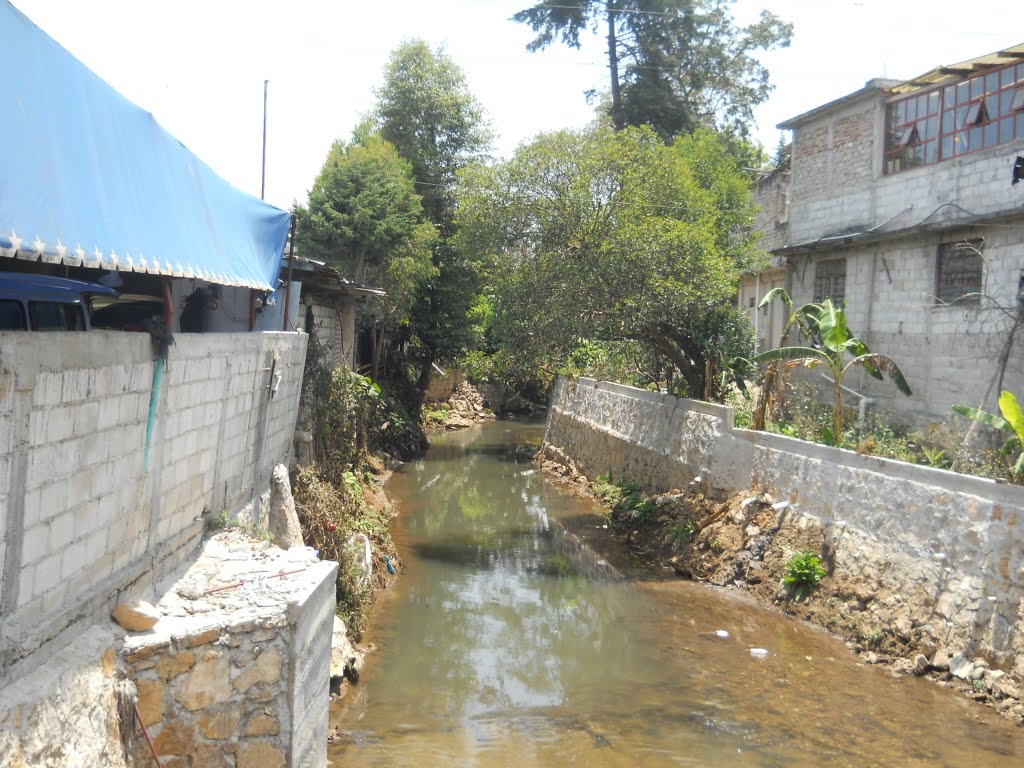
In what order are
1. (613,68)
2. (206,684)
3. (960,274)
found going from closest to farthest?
(206,684) → (960,274) → (613,68)

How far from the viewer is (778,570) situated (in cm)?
1283

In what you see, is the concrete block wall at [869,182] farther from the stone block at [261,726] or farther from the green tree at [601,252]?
the stone block at [261,726]

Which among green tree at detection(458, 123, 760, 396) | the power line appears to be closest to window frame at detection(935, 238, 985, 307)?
green tree at detection(458, 123, 760, 396)

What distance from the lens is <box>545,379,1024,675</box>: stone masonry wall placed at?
9219 millimetres

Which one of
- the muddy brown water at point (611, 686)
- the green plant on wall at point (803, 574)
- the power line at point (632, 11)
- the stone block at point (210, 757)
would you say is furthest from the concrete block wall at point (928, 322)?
the power line at point (632, 11)

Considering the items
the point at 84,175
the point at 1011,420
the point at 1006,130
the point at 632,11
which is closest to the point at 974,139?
the point at 1006,130

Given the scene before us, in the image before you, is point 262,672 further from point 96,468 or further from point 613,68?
point 613,68

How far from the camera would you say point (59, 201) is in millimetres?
4340

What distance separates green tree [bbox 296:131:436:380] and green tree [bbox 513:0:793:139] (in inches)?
404

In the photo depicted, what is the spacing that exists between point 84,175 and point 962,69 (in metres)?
14.3

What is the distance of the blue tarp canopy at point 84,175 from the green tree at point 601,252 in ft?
30.9

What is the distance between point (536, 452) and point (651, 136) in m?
11.8

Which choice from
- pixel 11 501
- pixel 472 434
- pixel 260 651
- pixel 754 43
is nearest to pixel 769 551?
pixel 260 651

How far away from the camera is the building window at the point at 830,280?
17.8 metres
